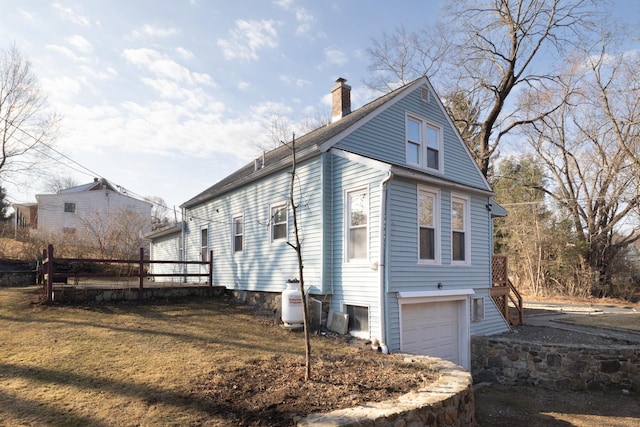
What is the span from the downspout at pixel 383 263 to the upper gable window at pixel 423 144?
2.93m

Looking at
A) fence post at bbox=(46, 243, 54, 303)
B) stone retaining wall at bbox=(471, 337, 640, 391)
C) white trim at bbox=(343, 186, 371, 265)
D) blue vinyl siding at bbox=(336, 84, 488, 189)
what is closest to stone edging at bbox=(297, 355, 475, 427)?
white trim at bbox=(343, 186, 371, 265)

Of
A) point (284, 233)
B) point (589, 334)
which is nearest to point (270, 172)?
point (284, 233)

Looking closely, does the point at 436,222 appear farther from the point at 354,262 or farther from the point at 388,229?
the point at 354,262

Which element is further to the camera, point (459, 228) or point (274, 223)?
point (274, 223)

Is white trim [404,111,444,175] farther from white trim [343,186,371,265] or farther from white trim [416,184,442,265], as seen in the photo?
white trim [343,186,371,265]

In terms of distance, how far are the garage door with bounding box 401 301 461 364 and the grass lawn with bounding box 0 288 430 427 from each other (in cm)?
155

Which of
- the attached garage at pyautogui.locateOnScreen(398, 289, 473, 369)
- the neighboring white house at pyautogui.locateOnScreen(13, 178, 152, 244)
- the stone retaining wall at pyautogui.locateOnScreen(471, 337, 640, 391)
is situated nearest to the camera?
the attached garage at pyautogui.locateOnScreen(398, 289, 473, 369)

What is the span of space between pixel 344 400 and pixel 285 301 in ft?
14.0

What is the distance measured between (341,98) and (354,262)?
6.48 meters

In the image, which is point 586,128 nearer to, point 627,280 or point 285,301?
point 627,280

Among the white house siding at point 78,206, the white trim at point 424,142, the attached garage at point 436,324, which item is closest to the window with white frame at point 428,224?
the attached garage at point 436,324

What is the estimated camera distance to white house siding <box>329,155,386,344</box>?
8133mm

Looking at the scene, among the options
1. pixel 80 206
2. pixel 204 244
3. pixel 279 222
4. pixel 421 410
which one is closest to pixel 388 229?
pixel 279 222

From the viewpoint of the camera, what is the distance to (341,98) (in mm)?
12992
